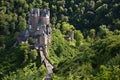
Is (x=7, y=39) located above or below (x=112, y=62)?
below

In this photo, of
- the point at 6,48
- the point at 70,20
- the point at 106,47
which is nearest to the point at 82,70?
the point at 106,47

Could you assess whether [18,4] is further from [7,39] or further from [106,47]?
[106,47]

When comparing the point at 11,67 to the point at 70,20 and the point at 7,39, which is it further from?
the point at 70,20

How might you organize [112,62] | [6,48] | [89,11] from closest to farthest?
1. [112,62]
2. [6,48]
3. [89,11]

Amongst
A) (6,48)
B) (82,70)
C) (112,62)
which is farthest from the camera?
(6,48)

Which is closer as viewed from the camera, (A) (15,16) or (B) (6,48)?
(B) (6,48)

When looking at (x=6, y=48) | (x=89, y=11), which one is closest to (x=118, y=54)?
(x=6, y=48)
